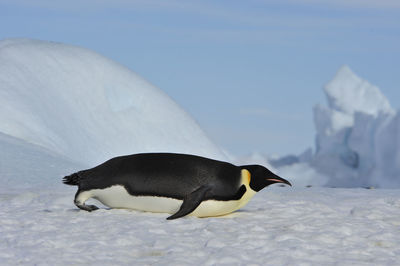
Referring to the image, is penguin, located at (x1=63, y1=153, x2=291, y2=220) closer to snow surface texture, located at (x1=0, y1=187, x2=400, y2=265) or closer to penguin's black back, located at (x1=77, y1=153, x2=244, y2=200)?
penguin's black back, located at (x1=77, y1=153, x2=244, y2=200)

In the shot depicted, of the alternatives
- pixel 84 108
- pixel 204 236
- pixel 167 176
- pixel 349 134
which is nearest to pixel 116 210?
pixel 167 176

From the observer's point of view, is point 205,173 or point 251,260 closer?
point 251,260

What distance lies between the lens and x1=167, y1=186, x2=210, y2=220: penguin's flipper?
575cm

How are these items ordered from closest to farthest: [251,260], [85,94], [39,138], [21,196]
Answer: [251,260] → [21,196] → [39,138] → [85,94]

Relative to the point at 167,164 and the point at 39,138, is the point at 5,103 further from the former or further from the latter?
the point at 167,164

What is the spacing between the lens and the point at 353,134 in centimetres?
3148

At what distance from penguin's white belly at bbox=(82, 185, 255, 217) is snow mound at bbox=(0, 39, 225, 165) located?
686 centimetres

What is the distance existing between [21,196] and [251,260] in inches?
148

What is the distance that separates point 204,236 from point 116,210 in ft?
4.48

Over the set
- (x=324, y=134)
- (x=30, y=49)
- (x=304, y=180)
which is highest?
(x=30, y=49)

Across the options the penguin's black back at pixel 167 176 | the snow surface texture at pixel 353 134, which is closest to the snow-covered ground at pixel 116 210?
the penguin's black back at pixel 167 176

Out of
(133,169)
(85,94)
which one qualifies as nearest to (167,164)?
(133,169)

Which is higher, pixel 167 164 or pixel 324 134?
pixel 167 164

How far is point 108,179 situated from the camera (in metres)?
6.21
